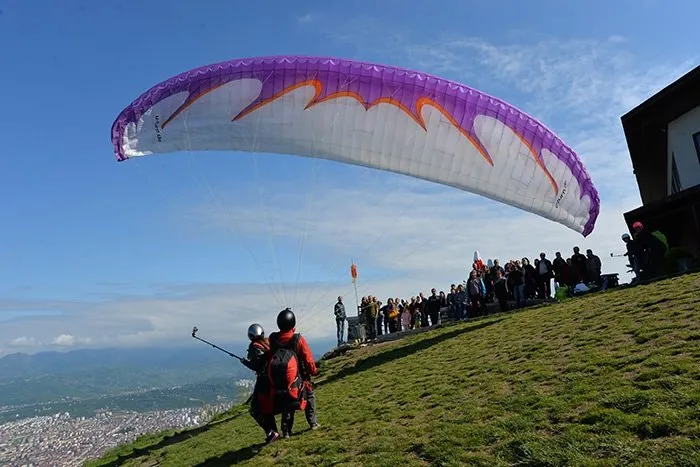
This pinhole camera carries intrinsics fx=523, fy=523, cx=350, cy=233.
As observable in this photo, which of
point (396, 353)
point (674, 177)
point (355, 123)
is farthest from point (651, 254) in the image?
point (355, 123)

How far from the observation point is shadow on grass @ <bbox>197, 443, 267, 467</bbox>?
7.38 m

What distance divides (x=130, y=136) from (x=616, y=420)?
11413mm

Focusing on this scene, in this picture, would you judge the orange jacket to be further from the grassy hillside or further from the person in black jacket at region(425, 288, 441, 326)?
the person in black jacket at region(425, 288, 441, 326)

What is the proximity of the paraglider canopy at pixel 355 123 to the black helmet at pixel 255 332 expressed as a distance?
19.4 ft

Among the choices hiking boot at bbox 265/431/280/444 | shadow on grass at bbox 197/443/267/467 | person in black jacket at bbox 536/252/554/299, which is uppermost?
person in black jacket at bbox 536/252/554/299

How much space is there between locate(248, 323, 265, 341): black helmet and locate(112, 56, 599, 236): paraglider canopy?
19.4 ft

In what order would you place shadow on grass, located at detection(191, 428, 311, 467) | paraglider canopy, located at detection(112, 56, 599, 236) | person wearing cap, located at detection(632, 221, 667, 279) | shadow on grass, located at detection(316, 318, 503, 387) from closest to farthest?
shadow on grass, located at detection(191, 428, 311, 467)
paraglider canopy, located at detection(112, 56, 599, 236)
shadow on grass, located at detection(316, 318, 503, 387)
person wearing cap, located at detection(632, 221, 667, 279)

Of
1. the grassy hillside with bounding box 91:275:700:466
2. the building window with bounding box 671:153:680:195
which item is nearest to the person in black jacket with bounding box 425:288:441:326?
the grassy hillside with bounding box 91:275:700:466

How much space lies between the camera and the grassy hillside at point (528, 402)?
4.60 metres

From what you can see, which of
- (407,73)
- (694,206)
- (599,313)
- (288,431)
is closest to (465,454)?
(288,431)

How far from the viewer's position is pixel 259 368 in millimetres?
7180

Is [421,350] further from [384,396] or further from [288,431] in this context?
[288,431]

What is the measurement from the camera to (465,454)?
506cm

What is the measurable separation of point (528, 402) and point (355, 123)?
7886mm
